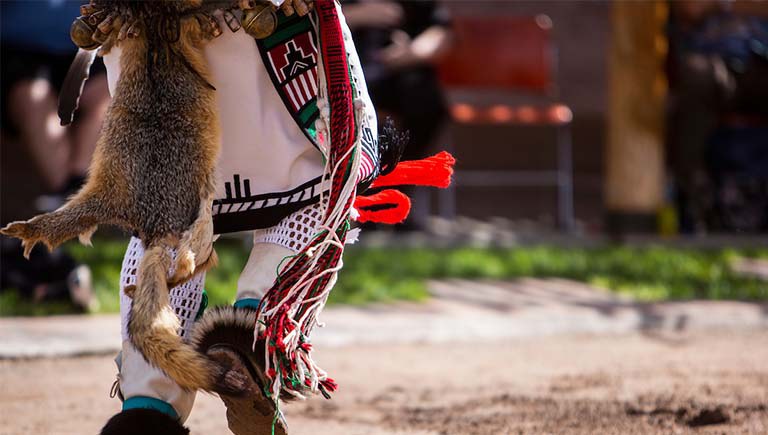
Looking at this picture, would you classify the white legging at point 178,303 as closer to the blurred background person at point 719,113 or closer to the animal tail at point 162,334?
the animal tail at point 162,334

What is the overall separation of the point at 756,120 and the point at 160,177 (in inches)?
275

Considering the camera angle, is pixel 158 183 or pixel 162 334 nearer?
pixel 162 334

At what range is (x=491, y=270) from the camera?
625 centimetres

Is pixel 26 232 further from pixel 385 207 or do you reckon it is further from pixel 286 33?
pixel 385 207

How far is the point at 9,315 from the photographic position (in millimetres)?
4625

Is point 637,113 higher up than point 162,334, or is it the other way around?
point 162,334

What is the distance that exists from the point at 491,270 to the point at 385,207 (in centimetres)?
A: 375

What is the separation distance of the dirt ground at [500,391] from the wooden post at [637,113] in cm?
289

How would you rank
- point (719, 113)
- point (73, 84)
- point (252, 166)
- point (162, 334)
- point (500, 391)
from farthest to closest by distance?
point (719, 113) < point (500, 391) < point (73, 84) < point (252, 166) < point (162, 334)

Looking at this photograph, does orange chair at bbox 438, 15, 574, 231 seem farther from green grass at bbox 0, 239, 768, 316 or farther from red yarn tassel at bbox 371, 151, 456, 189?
red yarn tassel at bbox 371, 151, 456, 189

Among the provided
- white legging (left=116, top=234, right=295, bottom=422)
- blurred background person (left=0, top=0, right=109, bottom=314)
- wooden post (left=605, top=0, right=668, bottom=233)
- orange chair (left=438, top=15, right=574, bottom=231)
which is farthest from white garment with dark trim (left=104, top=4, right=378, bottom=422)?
orange chair (left=438, top=15, right=574, bottom=231)

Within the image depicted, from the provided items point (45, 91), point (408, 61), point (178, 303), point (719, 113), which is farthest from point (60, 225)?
point (719, 113)

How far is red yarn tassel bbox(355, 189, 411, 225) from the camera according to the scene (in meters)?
2.50

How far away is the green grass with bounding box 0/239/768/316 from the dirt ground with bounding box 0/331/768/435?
85 centimetres
